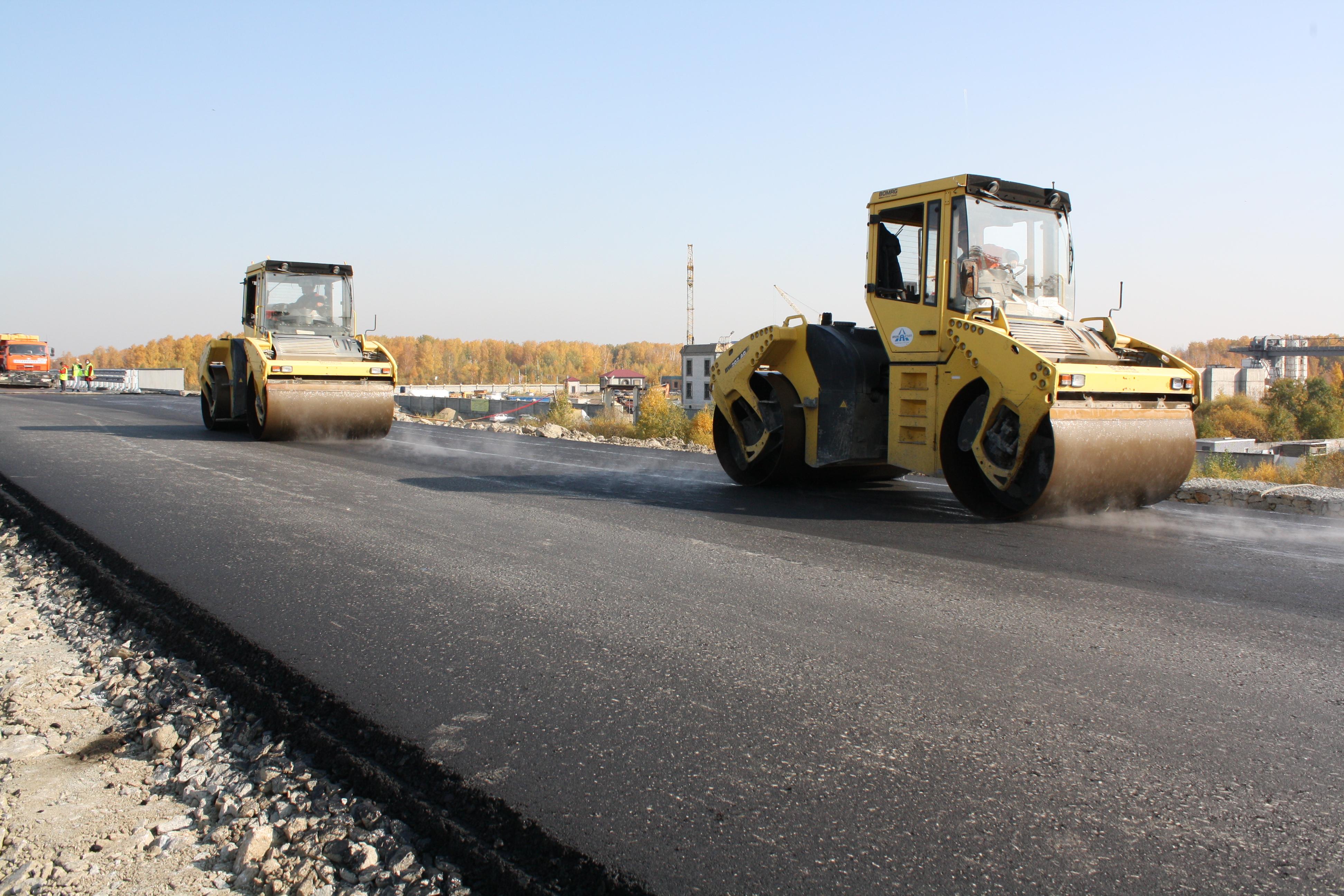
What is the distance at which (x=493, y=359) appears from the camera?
18150cm

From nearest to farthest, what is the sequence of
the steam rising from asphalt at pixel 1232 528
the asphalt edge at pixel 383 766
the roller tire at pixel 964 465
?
1. the asphalt edge at pixel 383 766
2. the steam rising from asphalt at pixel 1232 528
3. the roller tire at pixel 964 465

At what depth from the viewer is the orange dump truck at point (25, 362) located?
45438 millimetres

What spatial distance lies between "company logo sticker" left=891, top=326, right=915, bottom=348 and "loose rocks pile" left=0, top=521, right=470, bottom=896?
20.4 ft

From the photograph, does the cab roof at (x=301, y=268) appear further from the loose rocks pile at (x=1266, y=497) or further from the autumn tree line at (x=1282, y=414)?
the autumn tree line at (x=1282, y=414)

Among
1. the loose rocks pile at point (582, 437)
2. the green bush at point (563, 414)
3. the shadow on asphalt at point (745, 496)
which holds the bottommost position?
the shadow on asphalt at point (745, 496)

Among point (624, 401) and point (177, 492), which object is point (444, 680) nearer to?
point (177, 492)

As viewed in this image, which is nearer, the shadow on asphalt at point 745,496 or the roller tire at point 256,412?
the shadow on asphalt at point 745,496

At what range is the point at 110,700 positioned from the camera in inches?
148

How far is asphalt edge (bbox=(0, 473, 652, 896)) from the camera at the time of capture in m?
2.28

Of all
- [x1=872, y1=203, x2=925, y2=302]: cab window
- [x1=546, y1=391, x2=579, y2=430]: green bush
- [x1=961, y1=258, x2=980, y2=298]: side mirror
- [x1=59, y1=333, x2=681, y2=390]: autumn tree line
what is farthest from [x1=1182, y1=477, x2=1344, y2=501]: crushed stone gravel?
[x1=59, y1=333, x2=681, y2=390]: autumn tree line

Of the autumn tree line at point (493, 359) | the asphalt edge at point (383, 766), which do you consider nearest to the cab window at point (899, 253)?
the asphalt edge at point (383, 766)

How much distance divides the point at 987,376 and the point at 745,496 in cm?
273

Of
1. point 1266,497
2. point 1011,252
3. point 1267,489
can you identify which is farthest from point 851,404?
point 1267,489

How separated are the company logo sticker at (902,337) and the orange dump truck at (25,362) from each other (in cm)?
5001
